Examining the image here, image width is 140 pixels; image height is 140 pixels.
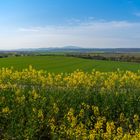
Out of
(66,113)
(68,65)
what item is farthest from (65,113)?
(68,65)

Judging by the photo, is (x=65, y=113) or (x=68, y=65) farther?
(x=68, y=65)

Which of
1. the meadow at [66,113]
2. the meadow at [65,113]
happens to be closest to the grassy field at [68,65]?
the meadow at [66,113]

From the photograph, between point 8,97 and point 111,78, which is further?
point 111,78

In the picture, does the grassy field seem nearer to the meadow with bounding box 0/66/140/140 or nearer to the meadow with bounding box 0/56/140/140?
the meadow with bounding box 0/66/140/140

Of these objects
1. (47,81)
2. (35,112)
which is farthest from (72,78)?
(35,112)

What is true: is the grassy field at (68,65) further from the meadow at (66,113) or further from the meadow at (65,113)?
the meadow at (65,113)

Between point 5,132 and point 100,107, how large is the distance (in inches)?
160

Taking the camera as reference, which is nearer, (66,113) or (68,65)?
(66,113)

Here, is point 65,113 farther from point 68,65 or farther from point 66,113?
point 68,65

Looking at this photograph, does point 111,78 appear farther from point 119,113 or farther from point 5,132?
point 5,132

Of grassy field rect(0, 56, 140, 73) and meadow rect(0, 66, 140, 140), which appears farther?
grassy field rect(0, 56, 140, 73)

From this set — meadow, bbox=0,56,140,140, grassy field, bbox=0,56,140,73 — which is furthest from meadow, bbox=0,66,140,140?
grassy field, bbox=0,56,140,73

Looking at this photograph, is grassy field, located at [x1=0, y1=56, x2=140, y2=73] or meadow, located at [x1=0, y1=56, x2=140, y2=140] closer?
meadow, located at [x1=0, y1=56, x2=140, y2=140]

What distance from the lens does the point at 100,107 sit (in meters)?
16.5
